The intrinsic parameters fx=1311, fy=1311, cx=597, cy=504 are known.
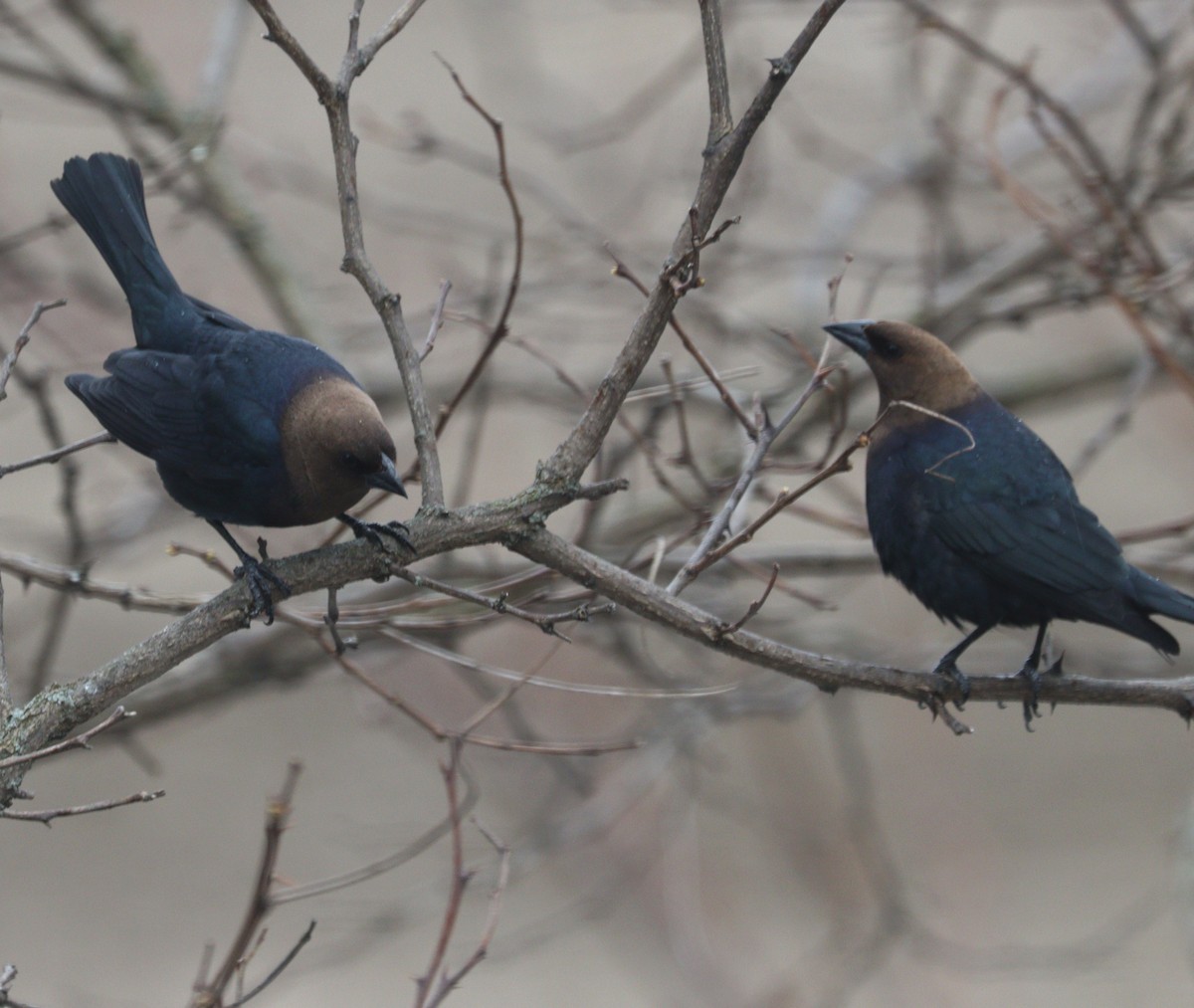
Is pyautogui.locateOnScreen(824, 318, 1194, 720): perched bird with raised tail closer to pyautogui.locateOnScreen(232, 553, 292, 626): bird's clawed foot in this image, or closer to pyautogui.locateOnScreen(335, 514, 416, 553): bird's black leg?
pyautogui.locateOnScreen(335, 514, 416, 553): bird's black leg

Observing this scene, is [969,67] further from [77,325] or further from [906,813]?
[906,813]

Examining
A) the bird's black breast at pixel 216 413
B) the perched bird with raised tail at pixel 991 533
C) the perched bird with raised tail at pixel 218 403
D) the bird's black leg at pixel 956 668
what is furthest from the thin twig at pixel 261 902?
the perched bird with raised tail at pixel 991 533

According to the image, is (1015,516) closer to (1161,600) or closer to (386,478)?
(1161,600)

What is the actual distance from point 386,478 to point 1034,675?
5.07 feet

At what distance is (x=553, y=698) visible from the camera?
7.91 metres

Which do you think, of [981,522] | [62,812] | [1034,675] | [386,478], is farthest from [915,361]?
[62,812]

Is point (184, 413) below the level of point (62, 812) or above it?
above

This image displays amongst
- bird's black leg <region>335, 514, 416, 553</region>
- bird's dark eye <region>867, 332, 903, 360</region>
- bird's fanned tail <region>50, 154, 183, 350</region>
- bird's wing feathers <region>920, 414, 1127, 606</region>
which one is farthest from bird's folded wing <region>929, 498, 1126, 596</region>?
bird's fanned tail <region>50, 154, 183, 350</region>

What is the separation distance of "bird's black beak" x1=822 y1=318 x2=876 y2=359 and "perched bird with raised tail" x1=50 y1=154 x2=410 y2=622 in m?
1.39

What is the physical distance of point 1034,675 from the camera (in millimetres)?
2992

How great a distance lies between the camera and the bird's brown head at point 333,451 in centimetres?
298

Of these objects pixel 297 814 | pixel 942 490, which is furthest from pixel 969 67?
pixel 297 814

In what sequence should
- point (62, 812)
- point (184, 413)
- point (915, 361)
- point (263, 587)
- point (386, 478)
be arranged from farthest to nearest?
point (915, 361)
point (184, 413)
point (386, 478)
point (263, 587)
point (62, 812)

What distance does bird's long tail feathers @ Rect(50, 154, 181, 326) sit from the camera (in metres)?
3.35
